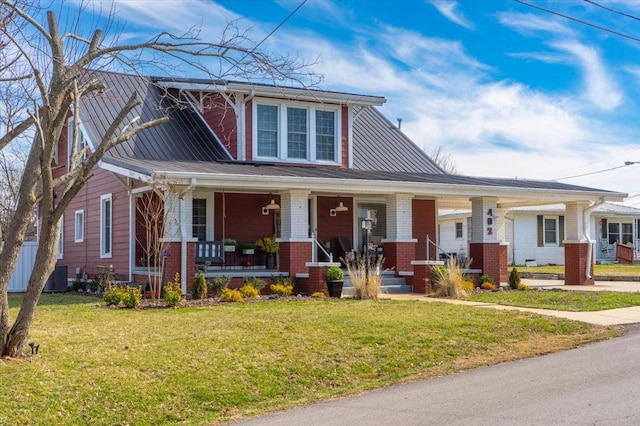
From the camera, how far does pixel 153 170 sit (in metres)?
15.8

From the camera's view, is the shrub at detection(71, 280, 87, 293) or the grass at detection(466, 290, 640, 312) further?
the shrub at detection(71, 280, 87, 293)

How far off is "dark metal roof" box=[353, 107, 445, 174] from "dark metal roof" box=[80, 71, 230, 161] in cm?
482

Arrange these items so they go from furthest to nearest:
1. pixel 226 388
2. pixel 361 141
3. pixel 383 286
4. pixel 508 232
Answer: pixel 508 232 < pixel 361 141 < pixel 383 286 < pixel 226 388

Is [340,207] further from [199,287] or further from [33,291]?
[33,291]

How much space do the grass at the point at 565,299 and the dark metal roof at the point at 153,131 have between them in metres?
8.61

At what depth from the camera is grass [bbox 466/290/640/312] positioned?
1523 cm

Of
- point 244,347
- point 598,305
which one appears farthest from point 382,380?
point 598,305

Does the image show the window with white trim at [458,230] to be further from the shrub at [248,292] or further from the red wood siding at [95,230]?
the shrub at [248,292]

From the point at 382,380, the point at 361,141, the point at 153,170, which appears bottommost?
the point at 382,380

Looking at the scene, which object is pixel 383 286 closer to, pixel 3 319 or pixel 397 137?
pixel 397 137

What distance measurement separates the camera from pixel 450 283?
1783 cm

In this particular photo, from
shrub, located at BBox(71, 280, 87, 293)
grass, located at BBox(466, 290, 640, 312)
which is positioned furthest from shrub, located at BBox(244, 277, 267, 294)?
shrub, located at BBox(71, 280, 87, 293)

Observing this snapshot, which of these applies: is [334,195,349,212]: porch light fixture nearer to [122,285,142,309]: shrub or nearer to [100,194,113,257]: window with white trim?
[100,194,113,257]: window with white trim

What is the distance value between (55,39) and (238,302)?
25.6ft
